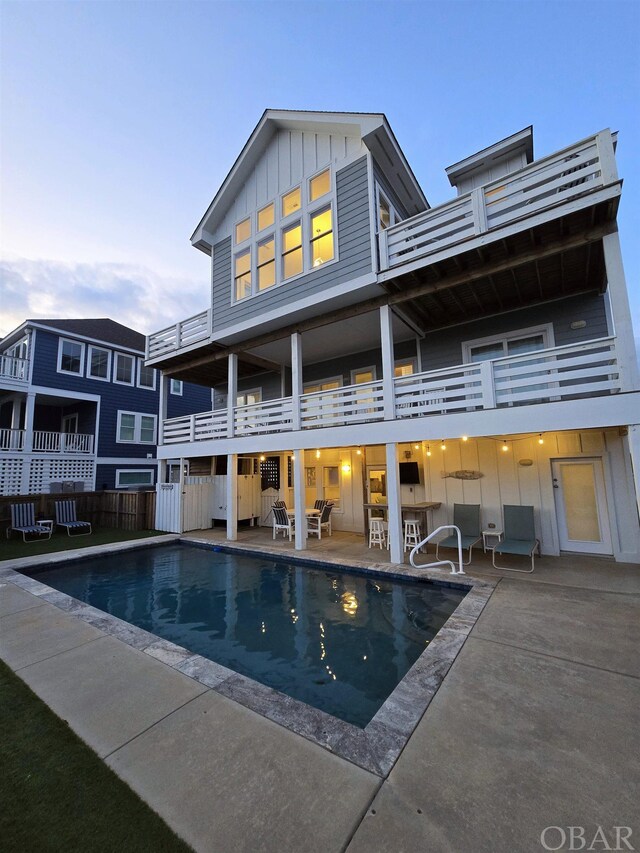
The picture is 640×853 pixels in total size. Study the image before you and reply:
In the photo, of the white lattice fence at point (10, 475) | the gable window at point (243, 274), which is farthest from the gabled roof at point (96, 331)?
the gable window at point (243, 274)

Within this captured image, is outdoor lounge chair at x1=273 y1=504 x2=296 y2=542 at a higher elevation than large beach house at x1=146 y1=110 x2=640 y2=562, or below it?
below

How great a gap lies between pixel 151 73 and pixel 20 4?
4.62 metres

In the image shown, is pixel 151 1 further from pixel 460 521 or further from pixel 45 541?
pixel 460 521

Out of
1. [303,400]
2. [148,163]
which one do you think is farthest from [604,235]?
[148,163]

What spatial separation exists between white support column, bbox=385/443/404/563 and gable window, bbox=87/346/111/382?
17.0 metres

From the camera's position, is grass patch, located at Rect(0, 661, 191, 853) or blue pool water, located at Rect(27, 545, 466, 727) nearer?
grass patch, located at Rect(0, 661, 191, 853)

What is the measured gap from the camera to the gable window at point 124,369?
754 inches

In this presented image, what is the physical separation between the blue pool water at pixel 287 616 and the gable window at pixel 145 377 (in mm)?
13489

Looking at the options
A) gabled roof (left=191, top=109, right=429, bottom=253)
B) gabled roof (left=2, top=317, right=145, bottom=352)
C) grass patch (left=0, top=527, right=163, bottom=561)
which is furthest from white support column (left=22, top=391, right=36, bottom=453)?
gabled roof (left=191, top=109, right=429, bottom=253)

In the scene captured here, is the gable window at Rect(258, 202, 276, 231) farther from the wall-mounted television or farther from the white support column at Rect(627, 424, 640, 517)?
the white support column at Rect(627, 424, 640, 517)

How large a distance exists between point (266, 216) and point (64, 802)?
12.2 m

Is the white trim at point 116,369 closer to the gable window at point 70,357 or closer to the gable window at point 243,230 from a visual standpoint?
the gable window at point 70,357

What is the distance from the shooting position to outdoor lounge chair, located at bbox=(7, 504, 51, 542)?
1096 cm

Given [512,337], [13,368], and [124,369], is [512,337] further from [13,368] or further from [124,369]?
[13,368]
